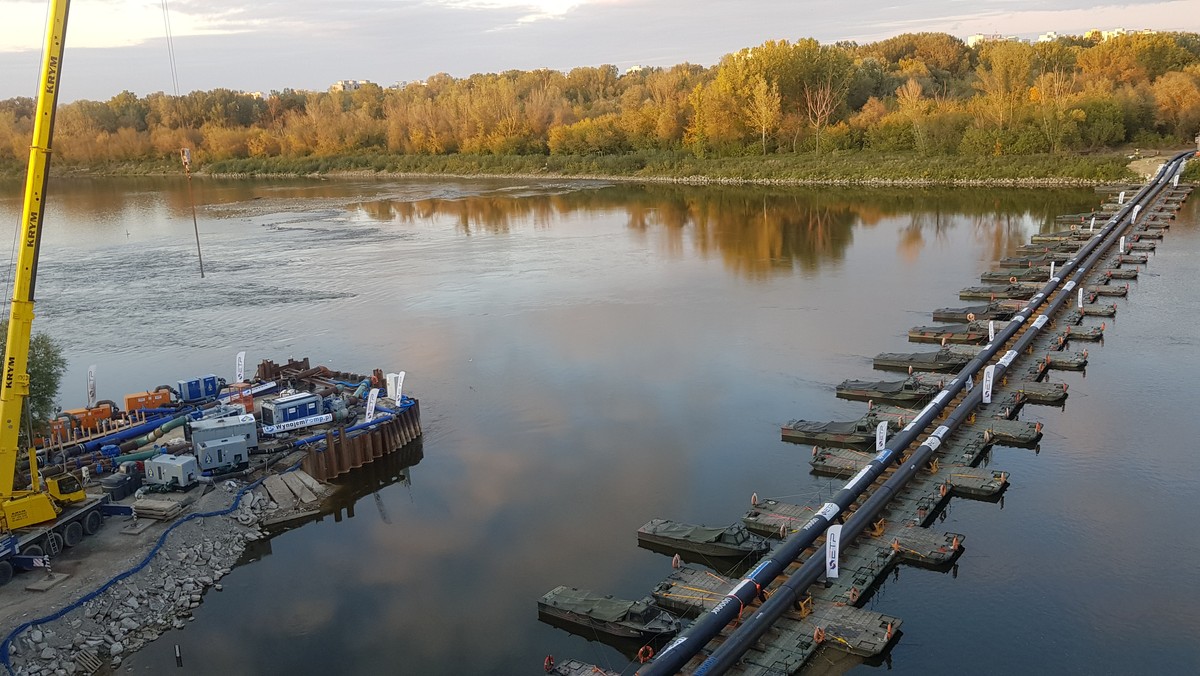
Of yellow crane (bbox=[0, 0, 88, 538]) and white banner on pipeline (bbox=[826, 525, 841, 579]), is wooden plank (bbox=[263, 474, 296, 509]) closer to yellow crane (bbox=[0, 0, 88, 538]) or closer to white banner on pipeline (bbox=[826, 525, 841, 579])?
yellow crane (bbox=[0, 0, 88, 538])

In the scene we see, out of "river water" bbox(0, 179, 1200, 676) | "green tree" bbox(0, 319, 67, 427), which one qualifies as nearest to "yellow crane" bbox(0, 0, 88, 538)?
"river water" bbox(0, 179, 1200, 676)

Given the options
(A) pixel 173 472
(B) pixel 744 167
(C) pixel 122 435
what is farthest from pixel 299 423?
(B) pixel 744 167

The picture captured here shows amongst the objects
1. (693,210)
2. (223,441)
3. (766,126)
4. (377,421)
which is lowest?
(377,421)

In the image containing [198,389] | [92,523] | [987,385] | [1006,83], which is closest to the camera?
[92,523]

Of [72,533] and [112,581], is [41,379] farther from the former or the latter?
[112,581]

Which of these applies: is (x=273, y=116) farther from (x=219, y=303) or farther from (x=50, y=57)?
(x=50, y=57)
